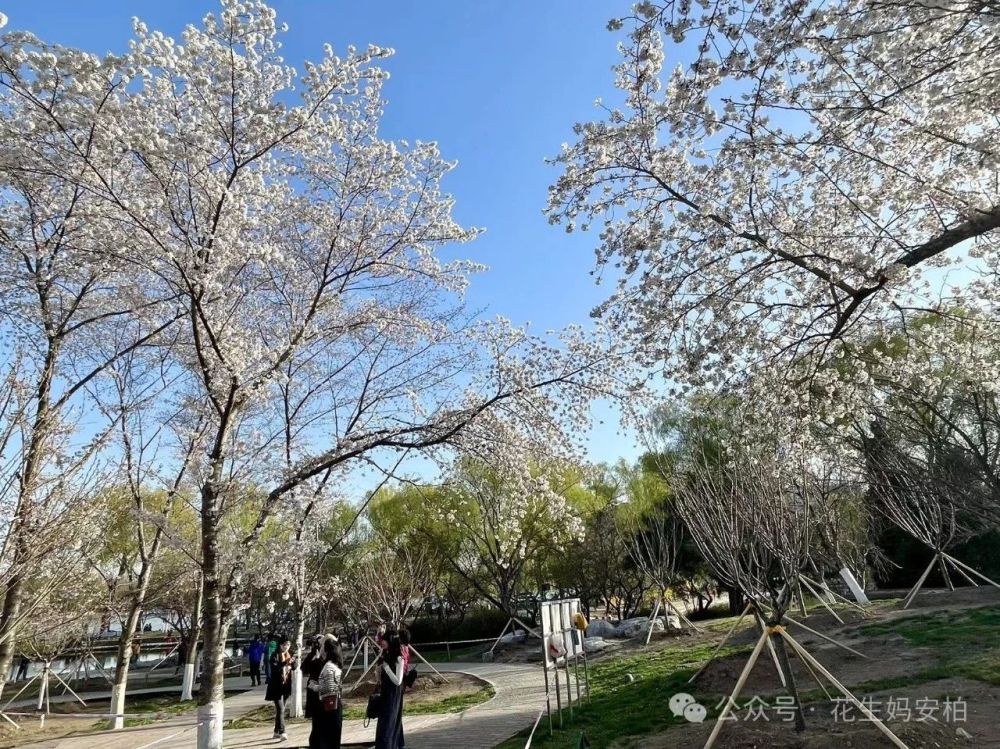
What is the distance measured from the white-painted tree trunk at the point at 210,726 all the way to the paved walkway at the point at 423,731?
206cm

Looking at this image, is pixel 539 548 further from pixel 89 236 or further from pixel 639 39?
pixel 639 39

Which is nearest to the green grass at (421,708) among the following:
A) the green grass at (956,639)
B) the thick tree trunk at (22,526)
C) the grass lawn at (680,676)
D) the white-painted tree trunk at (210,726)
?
the grass lawn at (680,676)

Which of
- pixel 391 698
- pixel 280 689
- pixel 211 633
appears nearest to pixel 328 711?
pixel 391 698

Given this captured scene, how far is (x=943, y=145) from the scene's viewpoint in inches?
250

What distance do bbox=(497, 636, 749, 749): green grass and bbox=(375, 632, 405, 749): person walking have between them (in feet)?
4.50

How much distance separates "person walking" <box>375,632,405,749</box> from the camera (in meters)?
7.27

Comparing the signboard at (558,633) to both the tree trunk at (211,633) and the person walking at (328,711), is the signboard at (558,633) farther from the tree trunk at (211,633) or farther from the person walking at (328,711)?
the tree trunk at (211,633)

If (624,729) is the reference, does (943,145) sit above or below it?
above

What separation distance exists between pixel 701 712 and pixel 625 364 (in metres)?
4.51

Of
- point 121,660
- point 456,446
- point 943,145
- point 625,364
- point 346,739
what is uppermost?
point 943,145

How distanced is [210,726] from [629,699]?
228 inches

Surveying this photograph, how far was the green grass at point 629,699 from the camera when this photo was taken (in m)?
7.57

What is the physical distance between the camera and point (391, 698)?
7.39m

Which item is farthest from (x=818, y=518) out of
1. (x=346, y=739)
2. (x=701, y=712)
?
(x=346, y=739)
